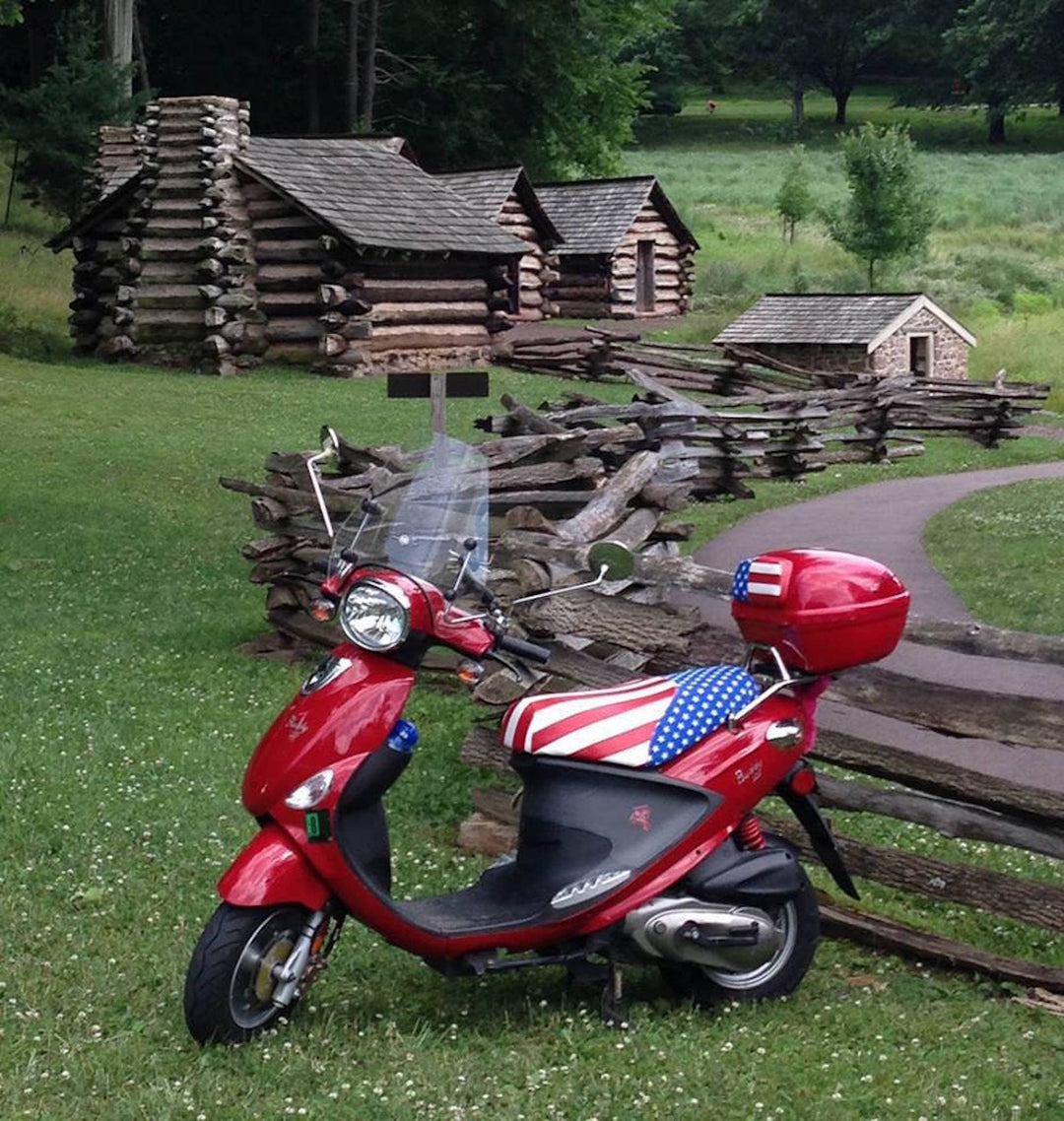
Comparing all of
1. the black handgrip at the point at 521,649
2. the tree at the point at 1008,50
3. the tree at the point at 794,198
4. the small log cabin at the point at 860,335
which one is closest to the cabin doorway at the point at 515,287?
the small log cabin at the point at 860,335

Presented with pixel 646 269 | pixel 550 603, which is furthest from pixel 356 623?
pixel 646 269

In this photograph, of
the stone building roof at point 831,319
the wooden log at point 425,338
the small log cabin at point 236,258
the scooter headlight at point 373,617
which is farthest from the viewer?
the stone building roof at point 831,319

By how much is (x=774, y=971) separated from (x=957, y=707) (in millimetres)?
1235

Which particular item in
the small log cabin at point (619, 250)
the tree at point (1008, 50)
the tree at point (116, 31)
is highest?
the tree at point (1008, 50)

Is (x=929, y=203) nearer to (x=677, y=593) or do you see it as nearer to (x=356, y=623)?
(x=677, y=593)

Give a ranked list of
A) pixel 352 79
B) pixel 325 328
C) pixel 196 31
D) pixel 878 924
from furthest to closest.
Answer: pixel 196 31
pixel 352 79
pixel 325 328
pixel 878 924

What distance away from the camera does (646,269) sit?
4369 centimetres

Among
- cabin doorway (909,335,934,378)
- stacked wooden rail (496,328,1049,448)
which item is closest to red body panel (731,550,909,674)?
stacked wooden rail (496,328,1049,448)

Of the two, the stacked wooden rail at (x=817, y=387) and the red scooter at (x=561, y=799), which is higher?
the stacked wooden rail at (x=817, y=387)

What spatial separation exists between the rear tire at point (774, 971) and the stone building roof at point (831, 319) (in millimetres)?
27999

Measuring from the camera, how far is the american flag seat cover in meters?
5.36

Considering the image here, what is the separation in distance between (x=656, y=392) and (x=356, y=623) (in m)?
17.3

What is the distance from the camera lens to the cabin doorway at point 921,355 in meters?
33.8

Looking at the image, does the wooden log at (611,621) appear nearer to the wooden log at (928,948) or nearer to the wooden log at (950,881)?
the wooden log at (950,881)
